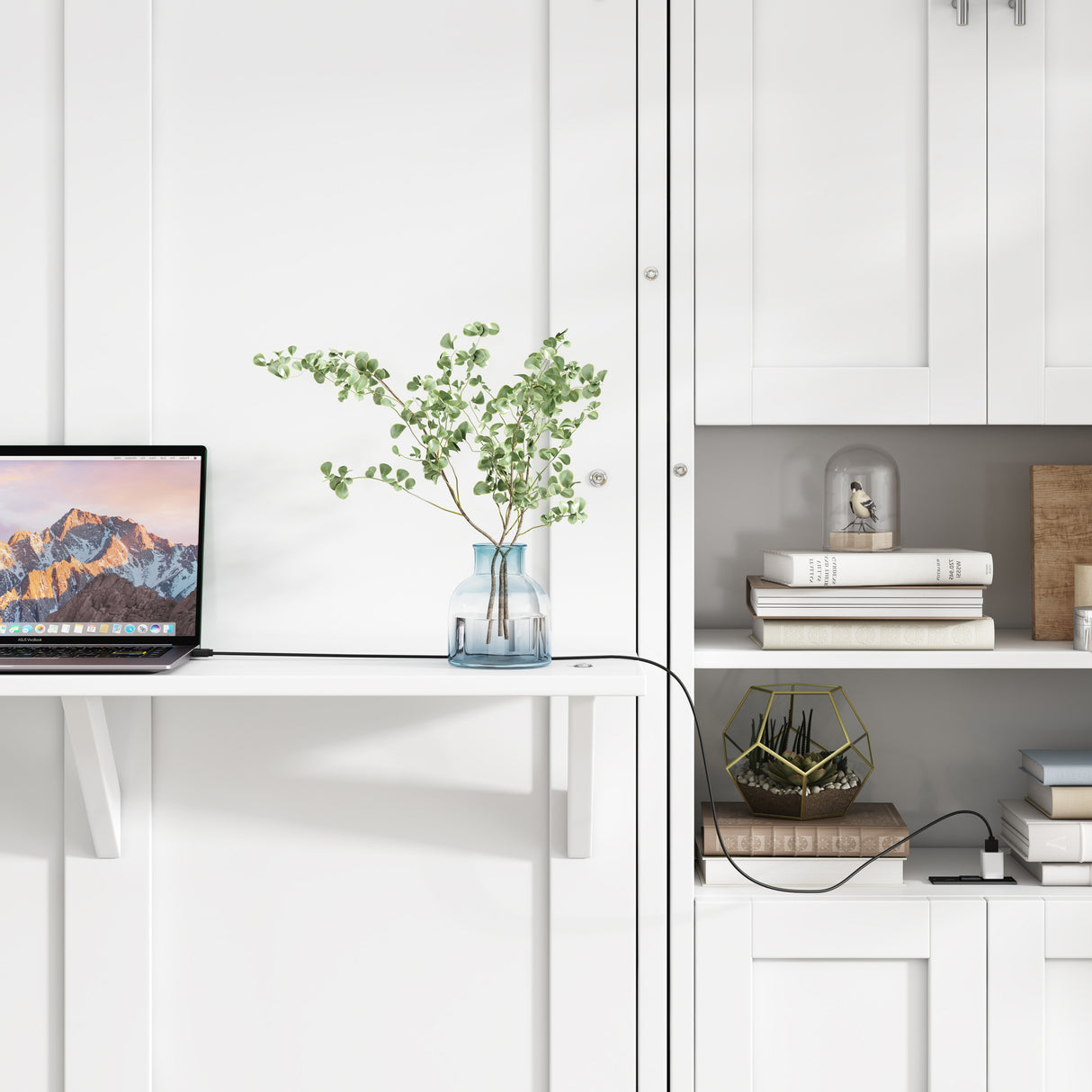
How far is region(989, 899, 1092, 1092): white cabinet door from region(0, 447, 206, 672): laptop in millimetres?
1119

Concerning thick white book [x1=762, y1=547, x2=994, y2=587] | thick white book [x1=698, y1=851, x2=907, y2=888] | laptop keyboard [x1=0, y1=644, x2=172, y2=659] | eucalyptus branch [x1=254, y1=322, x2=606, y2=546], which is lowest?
thick white book [x1=698, y1=851, x2=907, y2=888]

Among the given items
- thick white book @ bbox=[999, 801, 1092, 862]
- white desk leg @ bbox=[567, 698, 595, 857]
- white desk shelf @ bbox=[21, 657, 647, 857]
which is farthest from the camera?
thick white book @ bbox=[999, 801, 1092, 862]

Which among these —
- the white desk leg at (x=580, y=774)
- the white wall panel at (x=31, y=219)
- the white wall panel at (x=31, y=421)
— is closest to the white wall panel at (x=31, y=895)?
the white wall panel at (x=31, y=421)

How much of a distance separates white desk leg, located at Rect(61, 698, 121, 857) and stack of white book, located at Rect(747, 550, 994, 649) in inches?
33.9

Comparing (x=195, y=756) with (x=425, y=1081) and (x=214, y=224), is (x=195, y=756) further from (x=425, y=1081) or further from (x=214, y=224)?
(x=214, y=224)

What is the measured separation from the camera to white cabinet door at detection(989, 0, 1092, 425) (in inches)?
48.3

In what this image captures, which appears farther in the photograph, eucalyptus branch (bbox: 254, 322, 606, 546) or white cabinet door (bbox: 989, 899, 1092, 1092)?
white cabinet door (bbox: 989, 899, 1092, 1092)

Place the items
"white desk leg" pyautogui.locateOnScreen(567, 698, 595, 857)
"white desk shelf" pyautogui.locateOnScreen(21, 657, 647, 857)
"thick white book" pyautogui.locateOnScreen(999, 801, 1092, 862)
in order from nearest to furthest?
"white desk shelf" pyautogui.locateOnScreen(21, 657, 647, 857) < "white desk leg" pyautogui.locateOnScreen(567, 698, 595, 857) < "thick white book" pyautogui.locateOnScreen(999, 801, 1092, 862)

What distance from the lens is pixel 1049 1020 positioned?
1.21 metres

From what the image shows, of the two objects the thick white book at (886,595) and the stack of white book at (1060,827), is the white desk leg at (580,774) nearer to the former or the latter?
the thick white book at (886,595)

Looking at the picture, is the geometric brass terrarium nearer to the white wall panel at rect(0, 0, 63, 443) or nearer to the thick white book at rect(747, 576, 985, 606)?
the thick white book at rect(747, 576, 985, 606)

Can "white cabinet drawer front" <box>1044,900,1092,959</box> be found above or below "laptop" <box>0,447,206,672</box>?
below

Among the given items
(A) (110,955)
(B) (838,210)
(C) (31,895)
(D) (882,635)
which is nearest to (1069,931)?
(D) (882,635)

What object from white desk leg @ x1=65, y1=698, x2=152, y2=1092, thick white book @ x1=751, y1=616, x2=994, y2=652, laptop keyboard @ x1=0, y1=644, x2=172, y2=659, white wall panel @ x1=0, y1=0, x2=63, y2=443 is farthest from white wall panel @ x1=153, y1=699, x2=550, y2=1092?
white wall panel @ x1=0, y1=0, x2=63, y2=443
